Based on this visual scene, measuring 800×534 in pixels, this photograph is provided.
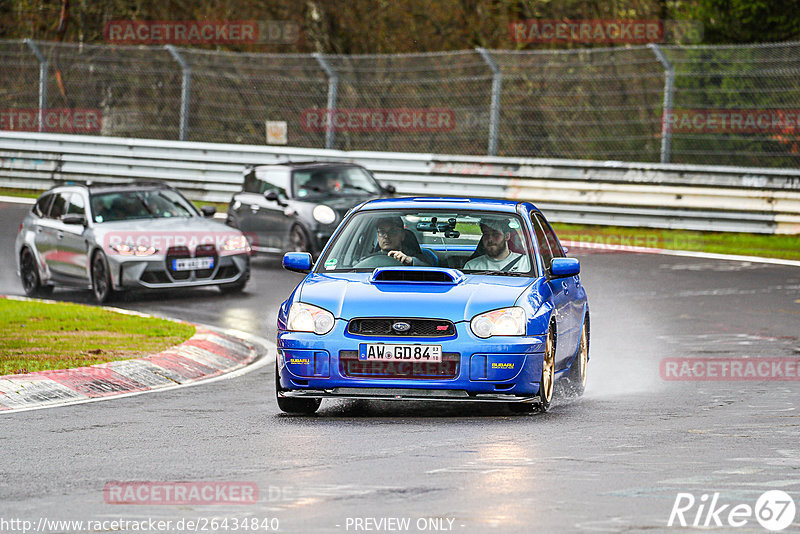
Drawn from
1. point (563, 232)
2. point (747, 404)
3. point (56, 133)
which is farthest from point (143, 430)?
point (56, 133)

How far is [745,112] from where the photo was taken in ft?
77.3

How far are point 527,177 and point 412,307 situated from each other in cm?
1579

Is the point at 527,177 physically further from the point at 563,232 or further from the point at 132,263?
the point at 132,263

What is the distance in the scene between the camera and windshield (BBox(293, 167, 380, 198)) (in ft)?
70.8

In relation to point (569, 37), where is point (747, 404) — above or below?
below

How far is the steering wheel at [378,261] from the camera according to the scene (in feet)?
34.0

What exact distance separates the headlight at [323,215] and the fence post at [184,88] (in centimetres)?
834

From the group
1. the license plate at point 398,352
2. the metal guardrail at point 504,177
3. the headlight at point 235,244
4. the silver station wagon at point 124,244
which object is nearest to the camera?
the license plate at point 398,352

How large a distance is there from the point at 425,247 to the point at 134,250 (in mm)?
7490

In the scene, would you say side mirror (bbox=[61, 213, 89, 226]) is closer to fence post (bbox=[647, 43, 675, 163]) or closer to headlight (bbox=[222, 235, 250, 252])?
headlight (bbox=[222, 235, 250, 252])
